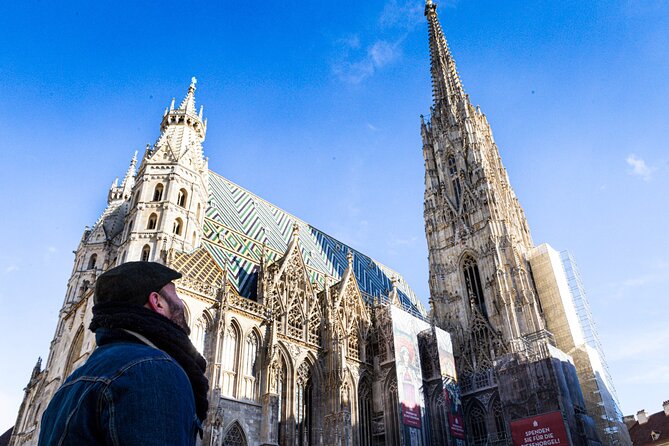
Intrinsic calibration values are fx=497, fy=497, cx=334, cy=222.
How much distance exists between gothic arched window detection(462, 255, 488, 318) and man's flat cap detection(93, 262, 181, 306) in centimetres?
3023

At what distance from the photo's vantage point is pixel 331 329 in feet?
83.5

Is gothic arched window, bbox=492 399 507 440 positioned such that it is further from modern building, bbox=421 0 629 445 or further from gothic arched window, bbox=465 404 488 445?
gothic arched window, bbox=465 404 488 445

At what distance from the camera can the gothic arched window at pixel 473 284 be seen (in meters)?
31.2

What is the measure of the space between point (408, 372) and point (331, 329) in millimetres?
4649

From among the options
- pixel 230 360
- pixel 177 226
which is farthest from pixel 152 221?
pixel 230 360

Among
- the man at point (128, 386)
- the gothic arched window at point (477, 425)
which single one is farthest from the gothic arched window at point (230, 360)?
the man at point (128, 386)

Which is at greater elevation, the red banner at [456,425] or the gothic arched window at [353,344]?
the gothic arched window at [353,344]

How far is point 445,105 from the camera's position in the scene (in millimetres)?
41812

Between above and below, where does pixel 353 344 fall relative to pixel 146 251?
below

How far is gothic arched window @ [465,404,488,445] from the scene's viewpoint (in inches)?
1046

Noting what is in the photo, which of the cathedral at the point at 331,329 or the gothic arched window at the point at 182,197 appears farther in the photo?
the gothic arched window at the point at 182,197

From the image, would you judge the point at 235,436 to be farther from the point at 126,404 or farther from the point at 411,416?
the point at 126,404

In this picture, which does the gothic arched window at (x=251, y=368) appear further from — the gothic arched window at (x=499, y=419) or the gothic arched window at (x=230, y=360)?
the gothic arched window at (x=499, y=419)

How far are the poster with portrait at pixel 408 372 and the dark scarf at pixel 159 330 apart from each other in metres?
23.4
